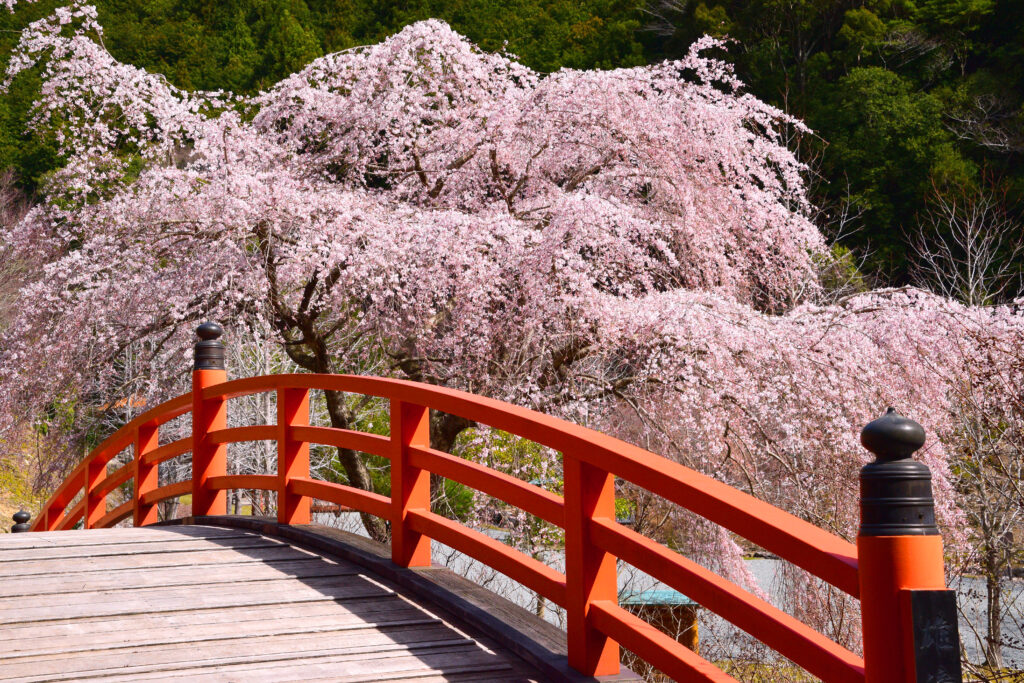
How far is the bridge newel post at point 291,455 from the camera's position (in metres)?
5.15

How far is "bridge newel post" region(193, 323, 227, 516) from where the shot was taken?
598 cm

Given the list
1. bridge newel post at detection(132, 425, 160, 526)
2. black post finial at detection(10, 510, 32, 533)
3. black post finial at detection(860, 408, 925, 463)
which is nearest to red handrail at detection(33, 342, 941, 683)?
black post finial at detection(860, 408, 925, 463)

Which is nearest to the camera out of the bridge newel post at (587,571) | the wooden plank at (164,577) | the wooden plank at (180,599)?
the bridge newel post at (587,571)

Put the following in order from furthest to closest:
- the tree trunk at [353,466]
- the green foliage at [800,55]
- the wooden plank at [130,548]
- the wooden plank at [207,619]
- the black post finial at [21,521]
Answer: the green foliage at [800,55]
the tree trunk at [353,466]
the black post finial at [21,521]
the wooden plank at [130,548]
the wooden plank at [207,619]

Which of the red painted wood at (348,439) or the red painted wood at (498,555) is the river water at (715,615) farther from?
the red painted wood at (498,555)

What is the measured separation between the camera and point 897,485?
1991 millimetres

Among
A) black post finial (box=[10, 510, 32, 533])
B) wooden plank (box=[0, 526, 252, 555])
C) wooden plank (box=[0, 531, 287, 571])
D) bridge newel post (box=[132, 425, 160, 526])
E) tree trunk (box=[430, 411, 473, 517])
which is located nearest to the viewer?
→ wooden plank (box=[0, 531, 287, 571])

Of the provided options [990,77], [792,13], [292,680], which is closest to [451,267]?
[292,680]

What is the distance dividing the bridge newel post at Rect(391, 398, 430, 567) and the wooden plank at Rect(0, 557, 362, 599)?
34 centimetres

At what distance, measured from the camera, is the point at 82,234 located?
9703 mm

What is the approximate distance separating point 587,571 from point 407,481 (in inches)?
49.9

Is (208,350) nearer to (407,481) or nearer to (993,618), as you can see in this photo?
(407,481)

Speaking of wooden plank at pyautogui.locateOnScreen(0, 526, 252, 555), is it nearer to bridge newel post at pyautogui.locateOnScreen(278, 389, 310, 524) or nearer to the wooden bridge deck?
the wooden bridge deck

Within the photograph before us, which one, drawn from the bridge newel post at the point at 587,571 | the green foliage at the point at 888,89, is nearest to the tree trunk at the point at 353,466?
the bridge newel post at the point at 587,571
